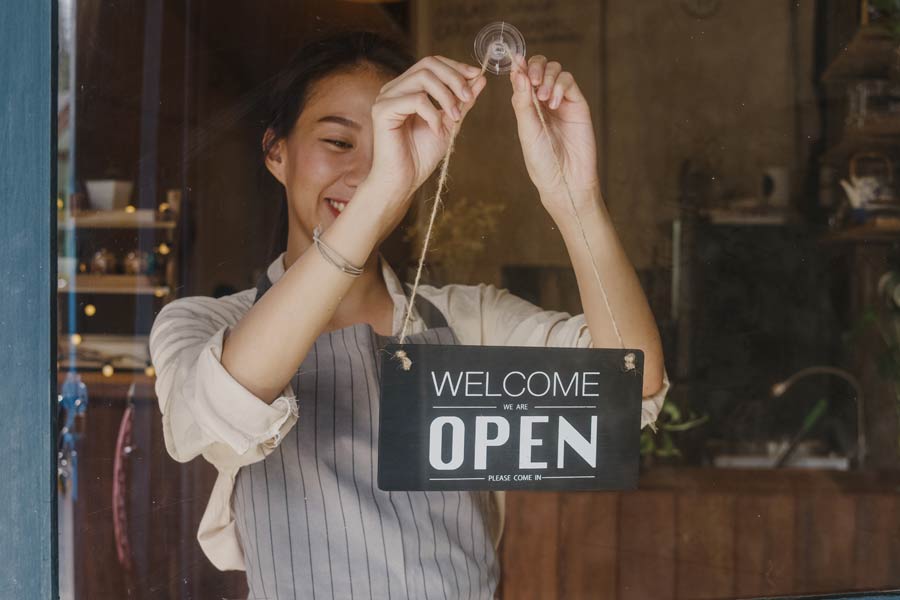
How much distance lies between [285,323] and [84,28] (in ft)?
1.28

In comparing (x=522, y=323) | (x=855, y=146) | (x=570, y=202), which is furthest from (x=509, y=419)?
(x=855, y=146)

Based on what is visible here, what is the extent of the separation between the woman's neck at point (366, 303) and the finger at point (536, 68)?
23cm

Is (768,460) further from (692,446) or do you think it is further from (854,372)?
(854,372)

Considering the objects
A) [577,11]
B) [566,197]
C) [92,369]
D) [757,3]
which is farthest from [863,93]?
[92,369]

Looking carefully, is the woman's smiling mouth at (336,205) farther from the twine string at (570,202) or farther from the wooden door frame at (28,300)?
the wooden door frame at (28,300)

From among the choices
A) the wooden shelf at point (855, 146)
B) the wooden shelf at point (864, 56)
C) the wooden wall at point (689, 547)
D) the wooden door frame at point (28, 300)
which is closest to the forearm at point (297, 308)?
the wooden door frame at point (28, 300)

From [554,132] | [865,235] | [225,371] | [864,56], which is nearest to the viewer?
[225,371]

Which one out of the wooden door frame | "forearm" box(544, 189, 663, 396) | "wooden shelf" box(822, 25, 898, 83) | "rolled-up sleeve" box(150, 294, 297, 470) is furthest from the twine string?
"wooden shelf" box(822, 25, 898, 83)

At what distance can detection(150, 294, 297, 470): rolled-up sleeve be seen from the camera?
68cm

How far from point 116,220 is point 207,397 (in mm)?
226

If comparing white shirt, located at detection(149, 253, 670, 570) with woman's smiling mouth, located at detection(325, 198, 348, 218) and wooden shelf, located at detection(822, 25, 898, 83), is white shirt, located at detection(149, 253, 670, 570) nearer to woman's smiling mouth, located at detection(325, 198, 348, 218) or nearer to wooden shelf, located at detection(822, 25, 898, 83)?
woman's smiling mouth, located at detection(325, 198, 348, 218)

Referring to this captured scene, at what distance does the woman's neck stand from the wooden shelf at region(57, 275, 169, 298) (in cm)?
14

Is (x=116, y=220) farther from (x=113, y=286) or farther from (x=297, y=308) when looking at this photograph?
(x=297, y=308)

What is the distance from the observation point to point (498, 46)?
31.3 inches
